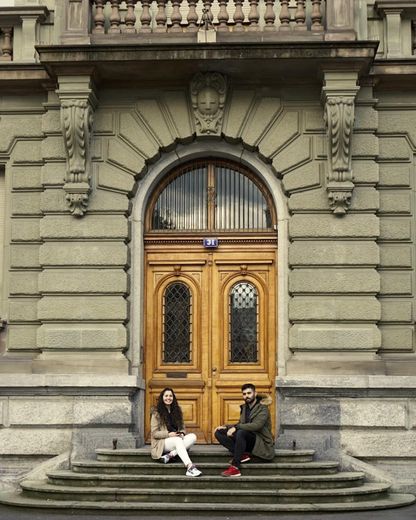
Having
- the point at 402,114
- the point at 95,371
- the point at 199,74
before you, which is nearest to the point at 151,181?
the point at 199,74

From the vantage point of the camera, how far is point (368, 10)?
15.4 meters

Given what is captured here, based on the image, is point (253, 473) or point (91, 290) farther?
point (91, 290)

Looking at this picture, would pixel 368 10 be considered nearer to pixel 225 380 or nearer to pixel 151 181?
pixel 151 181

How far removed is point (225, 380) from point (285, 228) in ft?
8.56

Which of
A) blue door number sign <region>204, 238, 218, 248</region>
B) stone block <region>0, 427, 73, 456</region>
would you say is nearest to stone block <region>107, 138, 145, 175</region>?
blue door number sign <region>204, 238, 218, 248</region>

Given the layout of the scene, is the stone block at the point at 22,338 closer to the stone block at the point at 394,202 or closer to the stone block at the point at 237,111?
the stone block at the point at 237,111

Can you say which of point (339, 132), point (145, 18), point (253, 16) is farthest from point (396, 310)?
point (145, 18)

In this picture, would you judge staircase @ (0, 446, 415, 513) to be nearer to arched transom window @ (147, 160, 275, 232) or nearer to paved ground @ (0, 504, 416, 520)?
paved ground @ (0, 504, 416, 520)

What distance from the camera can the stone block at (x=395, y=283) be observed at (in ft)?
48.6

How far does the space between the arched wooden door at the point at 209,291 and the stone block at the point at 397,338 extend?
5.67ft

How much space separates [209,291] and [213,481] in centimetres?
363

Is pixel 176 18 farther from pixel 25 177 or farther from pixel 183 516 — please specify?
pixel 183 516

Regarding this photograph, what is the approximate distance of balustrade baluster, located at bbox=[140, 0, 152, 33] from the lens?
15016 millimetres

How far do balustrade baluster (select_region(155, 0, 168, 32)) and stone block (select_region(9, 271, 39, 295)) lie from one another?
4316mm
